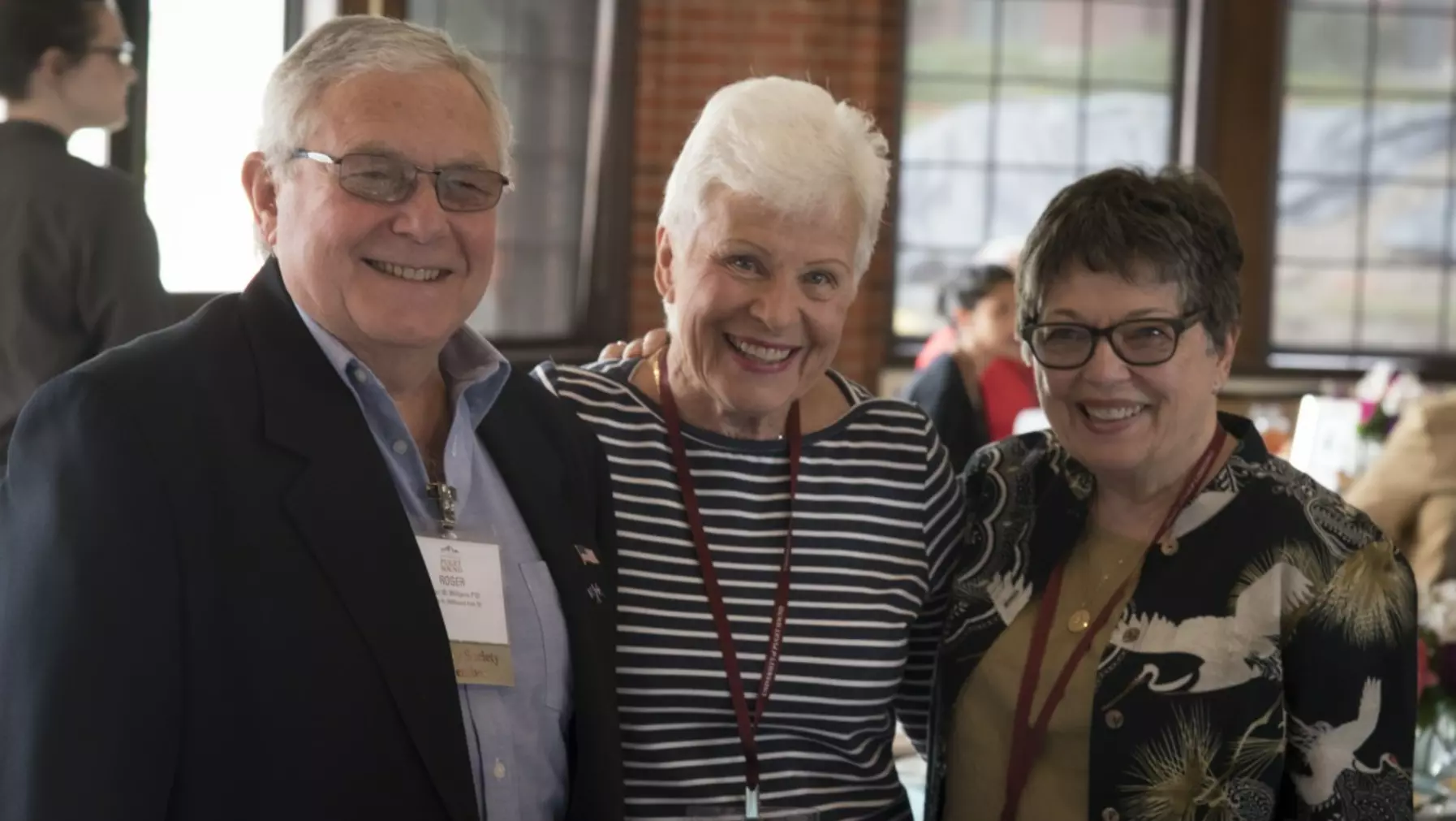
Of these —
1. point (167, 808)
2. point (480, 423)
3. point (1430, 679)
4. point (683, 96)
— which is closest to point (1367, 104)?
point (683, 96)

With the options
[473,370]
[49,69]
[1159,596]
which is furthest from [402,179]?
[49,69]

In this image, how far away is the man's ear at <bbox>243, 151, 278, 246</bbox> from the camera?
64.4 inches

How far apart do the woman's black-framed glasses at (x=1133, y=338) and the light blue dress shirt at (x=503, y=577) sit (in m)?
0.71

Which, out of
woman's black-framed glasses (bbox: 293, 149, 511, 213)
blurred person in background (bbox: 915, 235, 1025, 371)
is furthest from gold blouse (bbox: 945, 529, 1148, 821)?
blurred person in background (bbox: 915, 235, 1025, 371)

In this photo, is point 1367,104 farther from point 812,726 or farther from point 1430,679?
point 812,726

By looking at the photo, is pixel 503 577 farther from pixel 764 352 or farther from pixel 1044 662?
pixel 1044 662

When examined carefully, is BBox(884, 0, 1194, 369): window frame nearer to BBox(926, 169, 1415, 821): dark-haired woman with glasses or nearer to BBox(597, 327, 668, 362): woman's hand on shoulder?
BBox(597, 327, 668, 362): woman's hand on shoulder

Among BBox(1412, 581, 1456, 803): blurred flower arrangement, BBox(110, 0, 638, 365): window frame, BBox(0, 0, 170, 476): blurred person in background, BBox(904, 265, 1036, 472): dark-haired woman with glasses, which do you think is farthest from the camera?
BBox(110, 0, 638, 365): window frame

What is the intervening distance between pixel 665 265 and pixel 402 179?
559 millimetres

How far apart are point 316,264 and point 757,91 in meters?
0.67

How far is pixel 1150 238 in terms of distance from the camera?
196cm

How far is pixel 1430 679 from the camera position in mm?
2803

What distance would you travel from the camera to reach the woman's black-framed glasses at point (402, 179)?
1584 millimetres

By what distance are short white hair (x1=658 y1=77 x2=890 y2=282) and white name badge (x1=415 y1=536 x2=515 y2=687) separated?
1.91 ft
